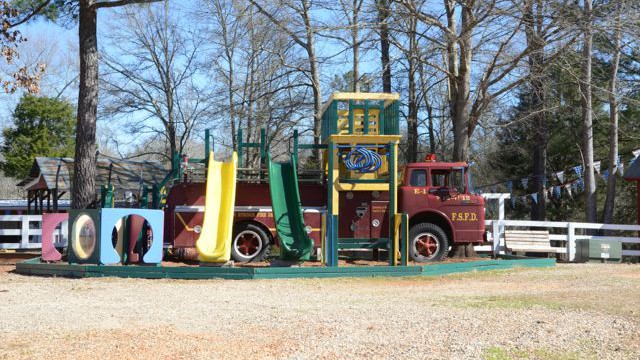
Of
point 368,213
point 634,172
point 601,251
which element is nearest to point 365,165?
point 368,213

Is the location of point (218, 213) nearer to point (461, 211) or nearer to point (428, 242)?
point (428, 242)

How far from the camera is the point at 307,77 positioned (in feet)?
98.0

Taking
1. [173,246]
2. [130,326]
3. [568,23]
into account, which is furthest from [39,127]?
[130,326]

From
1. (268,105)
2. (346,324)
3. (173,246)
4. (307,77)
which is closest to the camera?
(346,324)

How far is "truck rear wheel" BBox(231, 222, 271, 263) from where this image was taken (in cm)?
1659

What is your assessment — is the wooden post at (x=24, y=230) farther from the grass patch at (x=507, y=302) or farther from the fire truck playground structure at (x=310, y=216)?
the grass patch at (x=507, y=302)

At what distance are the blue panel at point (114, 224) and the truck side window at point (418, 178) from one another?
599 centimetres

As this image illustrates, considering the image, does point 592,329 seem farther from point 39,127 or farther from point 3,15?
point 39,127

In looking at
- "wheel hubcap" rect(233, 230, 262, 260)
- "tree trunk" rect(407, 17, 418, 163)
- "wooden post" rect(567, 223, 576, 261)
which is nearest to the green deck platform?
"wheel hubcap" rect(233, 230, 262, 260)

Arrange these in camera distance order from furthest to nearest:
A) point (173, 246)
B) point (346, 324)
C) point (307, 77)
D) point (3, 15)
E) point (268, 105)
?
point (268, 105) → point (307, 77) → point (3, 15) → point (173, 246) → point (346, 324)

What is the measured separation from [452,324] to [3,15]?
15.4 meters

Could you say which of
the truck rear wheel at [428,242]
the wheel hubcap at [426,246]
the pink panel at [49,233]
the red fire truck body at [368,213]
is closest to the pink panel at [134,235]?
the red fire truck body at [368,213]

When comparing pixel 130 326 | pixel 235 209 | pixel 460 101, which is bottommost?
pixel 130 326

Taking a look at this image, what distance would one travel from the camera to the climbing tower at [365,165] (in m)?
15.6
